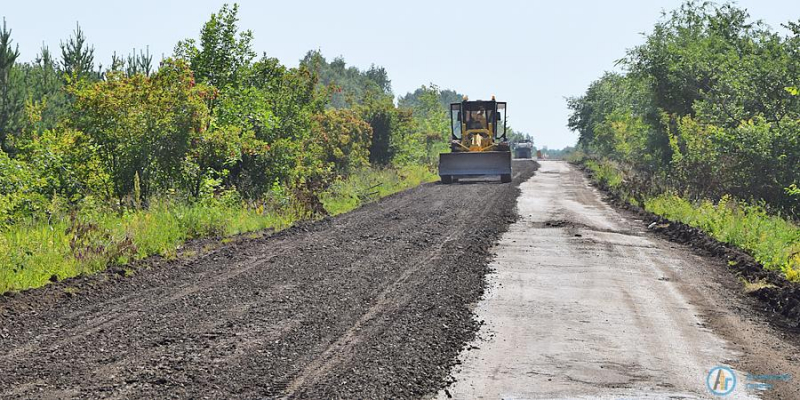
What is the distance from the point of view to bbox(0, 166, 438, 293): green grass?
1156 centimetres

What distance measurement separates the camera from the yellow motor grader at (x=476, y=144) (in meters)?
36.7

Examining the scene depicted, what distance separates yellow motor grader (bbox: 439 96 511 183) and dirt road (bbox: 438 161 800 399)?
20.6m

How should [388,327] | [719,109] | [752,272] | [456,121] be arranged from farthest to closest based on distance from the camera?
[456,121] → [719,109] → [752,272] → [388,327]

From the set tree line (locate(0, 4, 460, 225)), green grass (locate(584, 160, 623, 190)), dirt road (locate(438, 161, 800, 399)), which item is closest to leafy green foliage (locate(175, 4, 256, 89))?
tree line (locate(0, 4, 460, 225))

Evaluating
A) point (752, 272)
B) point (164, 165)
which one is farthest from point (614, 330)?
point (164, 165)

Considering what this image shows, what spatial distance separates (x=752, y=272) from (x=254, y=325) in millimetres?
8388

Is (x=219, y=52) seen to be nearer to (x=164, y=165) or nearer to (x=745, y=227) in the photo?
(x=164, y=165)

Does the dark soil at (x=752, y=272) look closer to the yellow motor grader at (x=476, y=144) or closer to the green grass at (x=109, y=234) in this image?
the green grass at (x=109, y=234)

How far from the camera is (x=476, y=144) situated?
3812 cm

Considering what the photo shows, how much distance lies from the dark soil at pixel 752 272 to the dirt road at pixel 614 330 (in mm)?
286

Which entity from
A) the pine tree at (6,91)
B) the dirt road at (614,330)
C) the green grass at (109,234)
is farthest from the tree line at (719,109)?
the pine tree at (6,91)

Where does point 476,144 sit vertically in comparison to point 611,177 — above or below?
above

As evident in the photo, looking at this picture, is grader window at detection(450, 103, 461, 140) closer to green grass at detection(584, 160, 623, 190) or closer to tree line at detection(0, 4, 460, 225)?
green grass at detection(584, 160, 623, 190)

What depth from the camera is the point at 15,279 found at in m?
10.8
